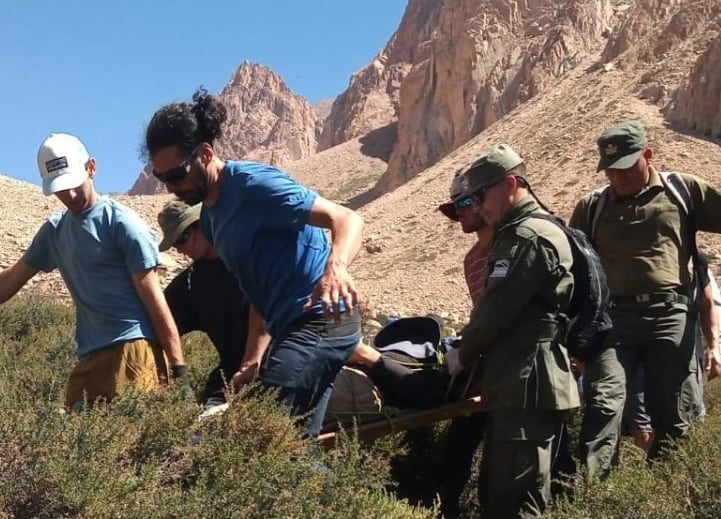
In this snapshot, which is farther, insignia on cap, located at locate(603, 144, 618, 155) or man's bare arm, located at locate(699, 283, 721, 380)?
man's bare arm, located at locate(699, 283, 721, 380)

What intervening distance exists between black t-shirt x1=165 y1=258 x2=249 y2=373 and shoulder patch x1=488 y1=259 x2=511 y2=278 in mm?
1248

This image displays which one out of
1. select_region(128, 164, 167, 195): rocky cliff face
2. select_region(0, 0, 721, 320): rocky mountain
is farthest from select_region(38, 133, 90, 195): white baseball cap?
select_region(128, 164, 167, 195): rocky cliff face

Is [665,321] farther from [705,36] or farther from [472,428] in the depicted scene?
[705,36]

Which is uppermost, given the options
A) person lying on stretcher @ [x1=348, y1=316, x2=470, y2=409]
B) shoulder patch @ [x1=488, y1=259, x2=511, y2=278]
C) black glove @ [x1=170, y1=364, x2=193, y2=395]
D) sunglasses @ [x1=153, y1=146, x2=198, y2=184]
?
sunglasses @ [x1=153, y1=146, x2=198, y2=184]

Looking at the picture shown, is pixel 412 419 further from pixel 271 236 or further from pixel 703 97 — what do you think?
pixel 703 97

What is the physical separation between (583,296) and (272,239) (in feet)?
4.25

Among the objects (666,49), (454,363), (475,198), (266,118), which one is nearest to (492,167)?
(475,198)

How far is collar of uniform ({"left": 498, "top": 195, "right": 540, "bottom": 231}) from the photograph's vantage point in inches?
132

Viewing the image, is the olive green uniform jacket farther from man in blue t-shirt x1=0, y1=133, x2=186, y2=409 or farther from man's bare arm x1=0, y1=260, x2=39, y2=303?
man's bare arm x1=0, y1=260, x2=39, y2=303

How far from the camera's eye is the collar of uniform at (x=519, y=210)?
3.36 m

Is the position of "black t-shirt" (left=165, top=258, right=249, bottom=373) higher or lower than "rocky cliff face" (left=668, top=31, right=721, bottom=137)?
lower

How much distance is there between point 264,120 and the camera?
140 metres

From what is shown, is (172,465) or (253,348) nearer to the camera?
(172,465)

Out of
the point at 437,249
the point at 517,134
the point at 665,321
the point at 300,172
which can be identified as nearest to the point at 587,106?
the point at 517,134
